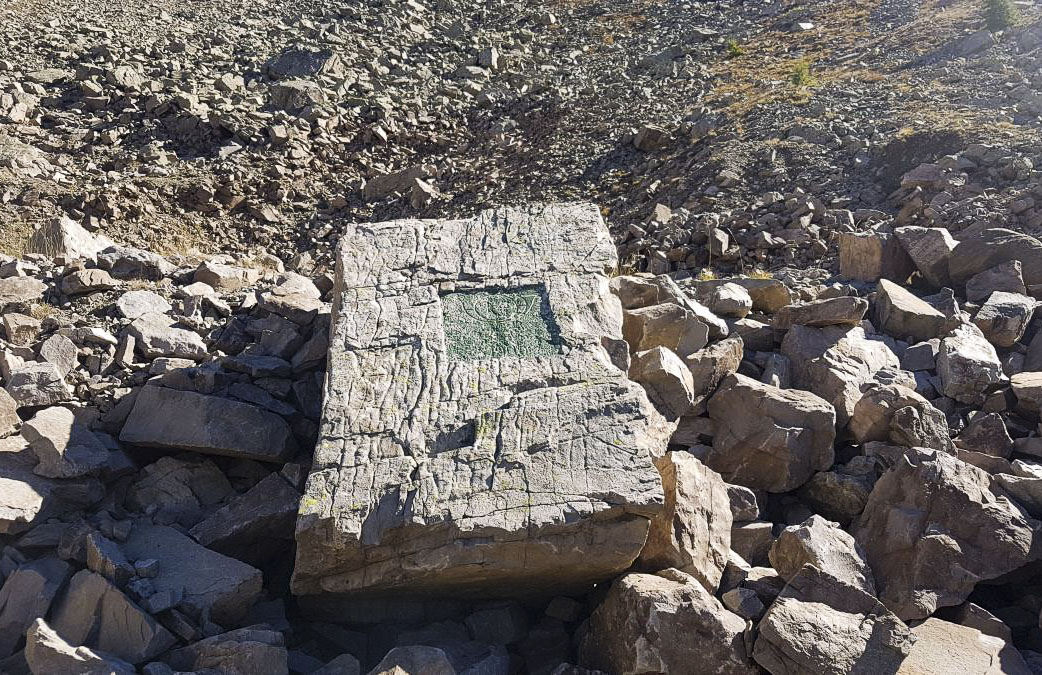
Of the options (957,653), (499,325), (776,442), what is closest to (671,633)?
(957,653)

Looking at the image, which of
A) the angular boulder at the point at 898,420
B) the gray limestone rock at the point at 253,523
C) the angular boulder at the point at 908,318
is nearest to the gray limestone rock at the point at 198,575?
the gray limestone rock at the point at 253,523

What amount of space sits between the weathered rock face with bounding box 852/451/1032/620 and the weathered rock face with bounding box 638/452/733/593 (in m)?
0.64

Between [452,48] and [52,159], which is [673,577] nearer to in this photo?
[52,159]

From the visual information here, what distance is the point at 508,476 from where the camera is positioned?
3.78 meters

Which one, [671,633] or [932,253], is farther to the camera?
[932,253]

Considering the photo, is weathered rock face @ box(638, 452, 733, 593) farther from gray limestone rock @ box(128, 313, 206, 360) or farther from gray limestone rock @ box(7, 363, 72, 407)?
gray limestone rock @ box(7, 363, 72, 407)

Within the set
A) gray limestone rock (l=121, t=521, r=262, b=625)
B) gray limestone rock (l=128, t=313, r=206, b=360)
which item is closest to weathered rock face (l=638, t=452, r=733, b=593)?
gray limestone rock (l=121, t=521, r=262, b=625)

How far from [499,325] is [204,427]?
5.04 feet

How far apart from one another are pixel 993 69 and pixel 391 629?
36.2 ft

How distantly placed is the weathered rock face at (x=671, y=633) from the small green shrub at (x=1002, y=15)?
12.4m

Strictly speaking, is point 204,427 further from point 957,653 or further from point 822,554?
point 957,653

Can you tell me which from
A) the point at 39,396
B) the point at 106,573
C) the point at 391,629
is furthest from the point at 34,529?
the point at 391,629

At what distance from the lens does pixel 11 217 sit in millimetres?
8828

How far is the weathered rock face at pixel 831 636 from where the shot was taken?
3316 millimetres
